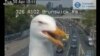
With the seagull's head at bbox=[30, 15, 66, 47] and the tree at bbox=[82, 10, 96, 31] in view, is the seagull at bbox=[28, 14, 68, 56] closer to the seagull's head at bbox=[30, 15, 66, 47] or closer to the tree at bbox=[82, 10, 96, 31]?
the seagull's head at bbox=[30, 15, 66, 47]

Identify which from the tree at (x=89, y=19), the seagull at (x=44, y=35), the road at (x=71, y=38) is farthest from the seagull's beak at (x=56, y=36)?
the tree at (x=89, y=19)

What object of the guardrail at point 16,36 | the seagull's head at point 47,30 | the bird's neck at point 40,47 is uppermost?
the seagull's head at point 47,30

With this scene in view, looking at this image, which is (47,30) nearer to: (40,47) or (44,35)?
(44,35)

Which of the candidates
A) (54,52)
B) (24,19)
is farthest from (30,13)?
(54,52)

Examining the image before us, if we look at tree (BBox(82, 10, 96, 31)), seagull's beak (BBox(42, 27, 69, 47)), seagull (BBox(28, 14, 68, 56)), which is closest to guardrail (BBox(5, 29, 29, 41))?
seagull (BBox(28, 14, 68, 56))

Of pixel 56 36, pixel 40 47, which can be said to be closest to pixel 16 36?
pixel 40 47

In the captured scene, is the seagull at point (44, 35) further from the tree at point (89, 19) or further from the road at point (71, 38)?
the tree at point (89, 19)

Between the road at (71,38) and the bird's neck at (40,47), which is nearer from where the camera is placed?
the bird's neck at (40,47)

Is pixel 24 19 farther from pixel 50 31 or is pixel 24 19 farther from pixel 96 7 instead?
pixel 96 7

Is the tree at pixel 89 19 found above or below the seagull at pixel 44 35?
above

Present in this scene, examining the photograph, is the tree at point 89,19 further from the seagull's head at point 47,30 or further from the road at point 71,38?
the seagull's head at point 47,30
